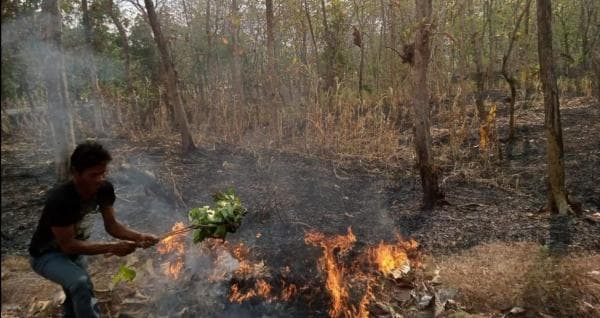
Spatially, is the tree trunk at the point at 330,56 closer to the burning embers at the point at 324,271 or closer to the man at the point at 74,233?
the burning embers at the point at 324,271

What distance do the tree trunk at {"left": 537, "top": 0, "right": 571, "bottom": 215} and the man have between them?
461 centimetres

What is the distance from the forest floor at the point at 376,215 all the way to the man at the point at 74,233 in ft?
3.33

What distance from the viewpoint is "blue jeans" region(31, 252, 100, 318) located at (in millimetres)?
2850

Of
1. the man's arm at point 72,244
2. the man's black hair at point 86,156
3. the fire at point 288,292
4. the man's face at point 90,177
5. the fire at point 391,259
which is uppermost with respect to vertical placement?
the man's black hair at point 86,156

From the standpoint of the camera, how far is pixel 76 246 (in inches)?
109

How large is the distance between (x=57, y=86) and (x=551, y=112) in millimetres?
6642

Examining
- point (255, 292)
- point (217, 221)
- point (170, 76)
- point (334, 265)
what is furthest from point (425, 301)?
point (170, 76)

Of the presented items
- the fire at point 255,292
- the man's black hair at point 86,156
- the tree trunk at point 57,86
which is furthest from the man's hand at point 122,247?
the tree trunk at point 57,86

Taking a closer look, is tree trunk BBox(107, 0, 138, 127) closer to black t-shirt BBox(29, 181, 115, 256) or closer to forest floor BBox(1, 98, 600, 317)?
forest floor BBox(1, 98, 600, 317)

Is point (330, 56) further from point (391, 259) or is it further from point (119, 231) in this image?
point (119, 231)

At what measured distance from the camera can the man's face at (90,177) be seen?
110 inches

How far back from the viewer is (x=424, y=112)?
5613 mm

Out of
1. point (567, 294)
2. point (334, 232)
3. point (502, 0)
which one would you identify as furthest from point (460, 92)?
point (502, 0)

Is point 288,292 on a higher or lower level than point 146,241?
lower
